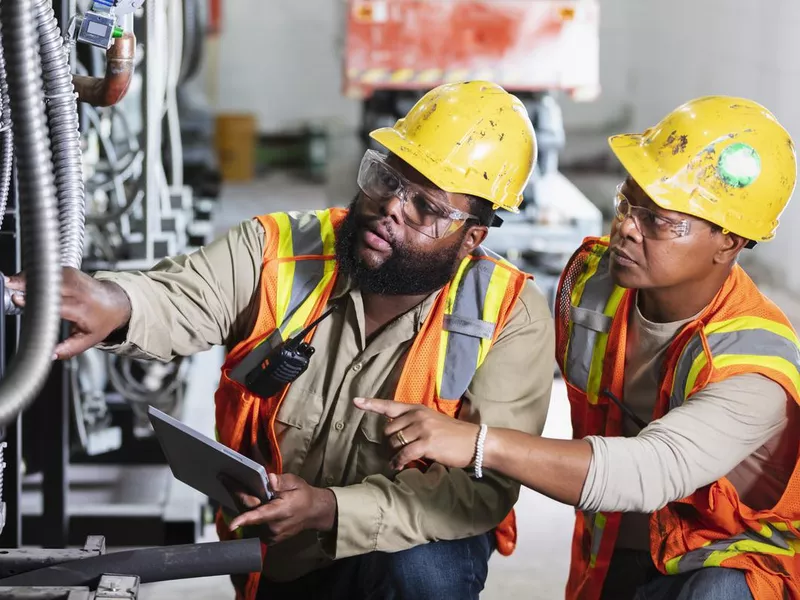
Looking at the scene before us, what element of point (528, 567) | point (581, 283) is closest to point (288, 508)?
point (581, 283)

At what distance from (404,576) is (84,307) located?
980mm

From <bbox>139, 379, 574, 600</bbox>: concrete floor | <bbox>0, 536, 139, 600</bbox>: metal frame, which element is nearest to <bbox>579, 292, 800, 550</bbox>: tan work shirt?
<bbox>0, 536, 139, 600</bbox>: metal frame

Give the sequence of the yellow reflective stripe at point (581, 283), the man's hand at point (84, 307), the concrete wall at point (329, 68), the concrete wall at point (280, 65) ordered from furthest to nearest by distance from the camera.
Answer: the concrete wall at point (280, 65) → the concrete wall at point (329, 68) → the yellow reflective stripe at point (581, 283) → the man's hand at point (84, 307)

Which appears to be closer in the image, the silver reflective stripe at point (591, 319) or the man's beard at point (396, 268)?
the man's beard at point (396, 268)

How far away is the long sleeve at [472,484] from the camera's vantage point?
2471 millimetres

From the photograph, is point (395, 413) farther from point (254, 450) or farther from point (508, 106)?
point (508, 106)

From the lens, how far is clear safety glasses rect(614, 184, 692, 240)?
2639mm

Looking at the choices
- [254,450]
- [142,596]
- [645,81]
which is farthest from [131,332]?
[645,81]

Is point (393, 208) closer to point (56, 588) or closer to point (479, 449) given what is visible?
Answer: point (479, 449)

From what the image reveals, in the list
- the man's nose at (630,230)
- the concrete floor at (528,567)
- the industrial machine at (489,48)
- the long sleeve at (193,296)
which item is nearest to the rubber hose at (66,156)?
the long sleeve at (193,296)

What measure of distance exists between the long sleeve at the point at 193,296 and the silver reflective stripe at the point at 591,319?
2.65 feet

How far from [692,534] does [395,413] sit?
0.82m

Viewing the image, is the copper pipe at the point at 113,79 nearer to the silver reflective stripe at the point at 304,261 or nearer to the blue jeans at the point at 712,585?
the silver reflective stripe at the point at 304,261

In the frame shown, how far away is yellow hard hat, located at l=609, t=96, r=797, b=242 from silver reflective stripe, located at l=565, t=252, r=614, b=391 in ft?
0.95
